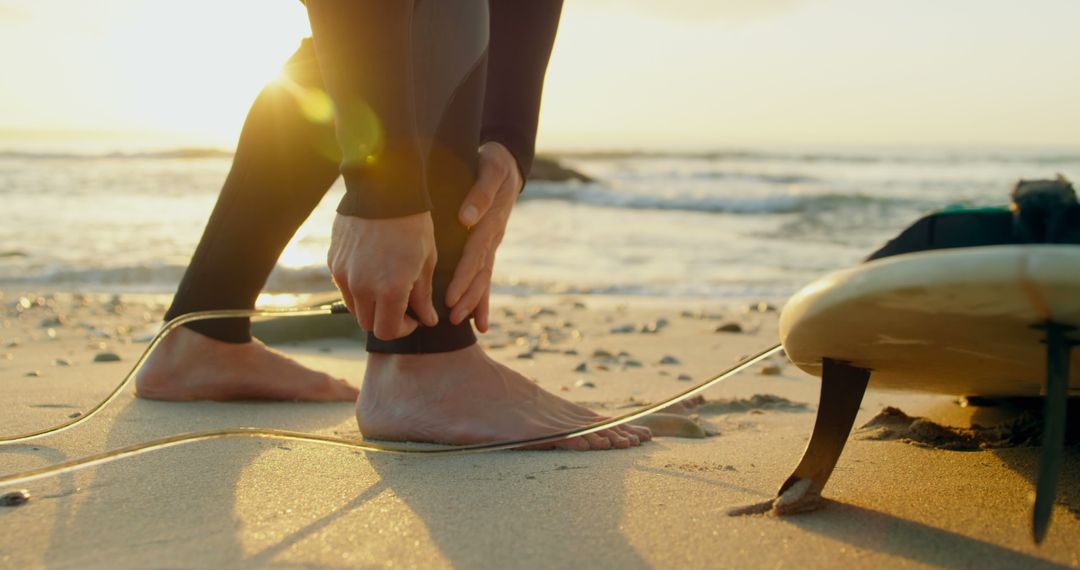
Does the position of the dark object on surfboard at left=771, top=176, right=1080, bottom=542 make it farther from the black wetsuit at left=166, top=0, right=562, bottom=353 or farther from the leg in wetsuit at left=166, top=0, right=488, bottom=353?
the leg in wetsuit at left=166, top=0, right=488, bottom=353

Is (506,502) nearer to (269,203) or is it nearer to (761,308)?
(269,203)

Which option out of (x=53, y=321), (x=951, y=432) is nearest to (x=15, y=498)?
(x=951, y=432)

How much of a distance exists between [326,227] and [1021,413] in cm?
760

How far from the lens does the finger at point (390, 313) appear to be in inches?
56.1

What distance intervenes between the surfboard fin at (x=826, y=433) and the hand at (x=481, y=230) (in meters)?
0.74

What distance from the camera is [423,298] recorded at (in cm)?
155

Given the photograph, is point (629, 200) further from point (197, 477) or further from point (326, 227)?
point (197, 477)

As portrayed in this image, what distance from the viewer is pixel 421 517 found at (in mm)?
1214

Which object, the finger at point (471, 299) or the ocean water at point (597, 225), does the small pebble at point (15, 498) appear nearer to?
the finger at point (471, 299)

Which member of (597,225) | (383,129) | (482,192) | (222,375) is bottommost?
(597,225)

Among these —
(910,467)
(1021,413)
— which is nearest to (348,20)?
(910,467)

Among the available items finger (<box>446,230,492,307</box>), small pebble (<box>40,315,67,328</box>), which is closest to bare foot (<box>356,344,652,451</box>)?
finger (<box>446,230,492,307</box>)

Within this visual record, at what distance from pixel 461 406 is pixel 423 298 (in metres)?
0.29

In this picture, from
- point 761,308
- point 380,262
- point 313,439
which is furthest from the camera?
point 761,308
